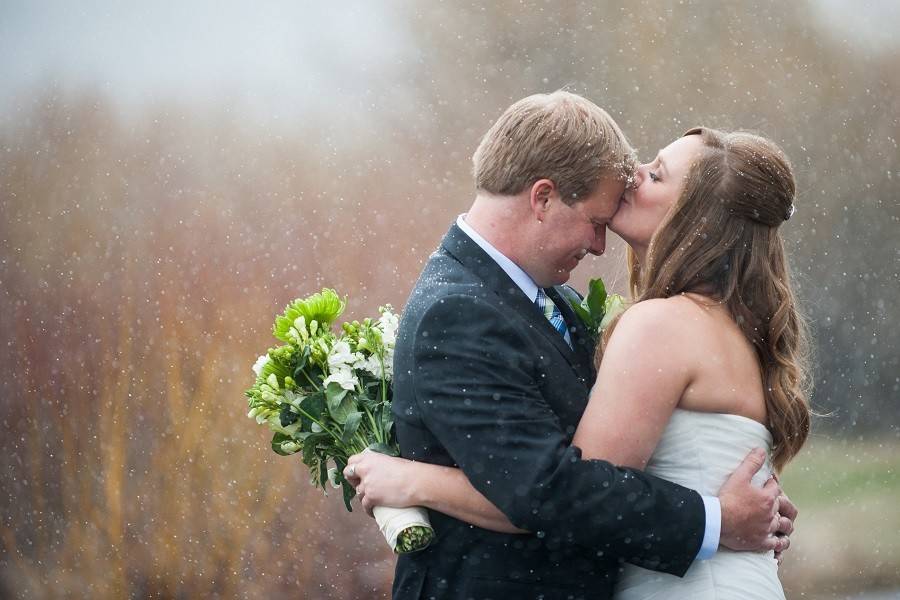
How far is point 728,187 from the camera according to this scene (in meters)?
2.10

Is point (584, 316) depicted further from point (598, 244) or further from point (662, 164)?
point (662, 164)

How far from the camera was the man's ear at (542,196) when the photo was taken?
211 cm

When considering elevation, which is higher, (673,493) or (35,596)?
(673,493)

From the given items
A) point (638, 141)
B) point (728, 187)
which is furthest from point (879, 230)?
point (728, 187)

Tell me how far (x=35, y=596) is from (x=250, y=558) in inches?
52.9

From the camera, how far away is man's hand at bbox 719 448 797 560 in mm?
1998

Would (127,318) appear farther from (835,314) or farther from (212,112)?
(835,314)

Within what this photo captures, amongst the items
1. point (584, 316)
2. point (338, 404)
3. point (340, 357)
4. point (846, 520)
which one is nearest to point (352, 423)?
point (338, 404)

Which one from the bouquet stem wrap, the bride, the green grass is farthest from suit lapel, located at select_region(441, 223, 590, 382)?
the green grass

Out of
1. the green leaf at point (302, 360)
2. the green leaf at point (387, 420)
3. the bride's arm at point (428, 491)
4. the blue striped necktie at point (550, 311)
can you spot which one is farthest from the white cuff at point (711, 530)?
the green leaf at point (302, 360)

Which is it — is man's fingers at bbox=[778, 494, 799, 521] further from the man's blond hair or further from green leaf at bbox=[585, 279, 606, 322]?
the man's blond hair

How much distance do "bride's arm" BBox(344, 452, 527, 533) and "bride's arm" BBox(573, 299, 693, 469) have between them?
22cm

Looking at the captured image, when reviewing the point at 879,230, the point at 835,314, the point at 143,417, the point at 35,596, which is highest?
the point at 879,230

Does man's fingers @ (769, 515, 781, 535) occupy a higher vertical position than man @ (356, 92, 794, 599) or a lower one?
lower
